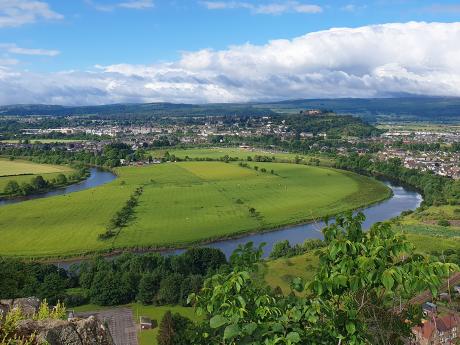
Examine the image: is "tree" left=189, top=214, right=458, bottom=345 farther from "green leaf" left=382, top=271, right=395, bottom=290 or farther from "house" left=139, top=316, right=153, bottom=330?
"house" left=139, top=316, right=153, bottom=330

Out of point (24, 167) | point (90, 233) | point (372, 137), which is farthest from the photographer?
point (372, 137)

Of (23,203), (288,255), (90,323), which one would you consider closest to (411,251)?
(90,323)

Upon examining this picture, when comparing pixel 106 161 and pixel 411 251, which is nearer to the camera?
pixel 411 251

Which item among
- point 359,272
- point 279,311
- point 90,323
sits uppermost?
point 359,272

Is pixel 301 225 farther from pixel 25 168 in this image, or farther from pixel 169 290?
pixel 25 168

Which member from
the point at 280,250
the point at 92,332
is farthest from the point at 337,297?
the point at 280,250

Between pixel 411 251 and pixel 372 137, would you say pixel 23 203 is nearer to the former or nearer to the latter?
pixel 411 251
